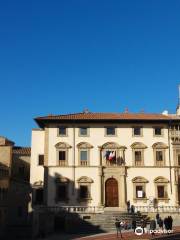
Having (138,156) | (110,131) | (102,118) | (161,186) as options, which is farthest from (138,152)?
(102,118)

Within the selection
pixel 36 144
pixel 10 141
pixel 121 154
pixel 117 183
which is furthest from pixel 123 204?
Answer: pixel 10 141

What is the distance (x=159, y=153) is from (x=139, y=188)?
190 inches

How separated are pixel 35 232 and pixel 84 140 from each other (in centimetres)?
1196

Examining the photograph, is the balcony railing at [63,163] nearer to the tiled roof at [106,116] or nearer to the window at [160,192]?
the tiled roof at [106,116]

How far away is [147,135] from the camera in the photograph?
51781 millimetres

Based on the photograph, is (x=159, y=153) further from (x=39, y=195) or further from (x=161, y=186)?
(x=39, y=195)

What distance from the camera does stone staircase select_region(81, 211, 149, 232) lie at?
43.1m

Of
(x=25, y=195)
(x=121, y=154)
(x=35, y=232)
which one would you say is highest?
(x=121, y=154)

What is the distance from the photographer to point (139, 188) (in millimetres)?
50156

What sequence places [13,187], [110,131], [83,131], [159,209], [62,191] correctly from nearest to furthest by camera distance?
[159,209], [62,191], [83,131], [110,131], [13,187]

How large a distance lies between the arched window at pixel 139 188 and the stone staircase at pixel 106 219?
12.9 ft

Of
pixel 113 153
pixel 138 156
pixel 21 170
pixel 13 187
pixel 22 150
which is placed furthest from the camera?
pixel 22 150

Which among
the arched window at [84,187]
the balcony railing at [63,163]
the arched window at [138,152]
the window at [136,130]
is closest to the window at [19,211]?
the balcony railing at [63,163]

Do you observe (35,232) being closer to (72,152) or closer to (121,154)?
(72,152)
